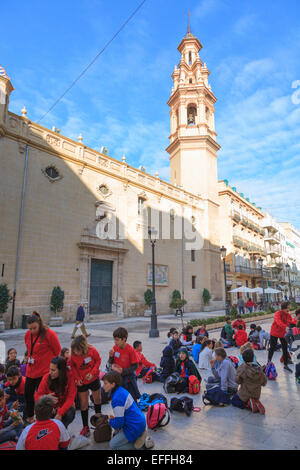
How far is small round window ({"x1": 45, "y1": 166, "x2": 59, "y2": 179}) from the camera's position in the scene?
671 inches

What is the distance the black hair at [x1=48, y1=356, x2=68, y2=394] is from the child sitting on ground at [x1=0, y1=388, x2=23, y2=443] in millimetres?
544

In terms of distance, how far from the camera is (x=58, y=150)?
17.6 meters

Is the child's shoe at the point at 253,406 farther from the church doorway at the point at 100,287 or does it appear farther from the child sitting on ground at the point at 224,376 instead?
the church doorway at the point at 100,287

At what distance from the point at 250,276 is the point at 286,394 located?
34.5 m

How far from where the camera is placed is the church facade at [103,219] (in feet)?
49.6

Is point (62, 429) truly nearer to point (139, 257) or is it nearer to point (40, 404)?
point (40, 404)

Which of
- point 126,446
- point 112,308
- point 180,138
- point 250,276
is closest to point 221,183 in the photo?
point 180,138

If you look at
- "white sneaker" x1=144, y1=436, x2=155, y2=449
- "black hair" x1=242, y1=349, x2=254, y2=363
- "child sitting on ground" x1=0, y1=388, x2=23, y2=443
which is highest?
"black hair" x1=242, y1=349, x2=254, y2=363

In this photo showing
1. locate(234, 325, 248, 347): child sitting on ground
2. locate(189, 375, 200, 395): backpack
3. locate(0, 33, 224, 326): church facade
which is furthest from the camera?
locate(0, 33, 224, 326): church facade

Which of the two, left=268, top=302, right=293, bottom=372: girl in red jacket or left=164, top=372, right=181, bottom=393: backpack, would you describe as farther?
left=268, top=302, right=293, bottom=372: girl in red jacket

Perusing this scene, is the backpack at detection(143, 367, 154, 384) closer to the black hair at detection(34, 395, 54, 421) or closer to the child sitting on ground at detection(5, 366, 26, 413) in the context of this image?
the child sitting on ground at detection(5, 366, 26, 413)

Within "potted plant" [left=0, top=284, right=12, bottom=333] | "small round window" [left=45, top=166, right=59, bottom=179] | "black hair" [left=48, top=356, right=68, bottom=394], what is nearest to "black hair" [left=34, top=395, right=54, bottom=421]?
"black hair" [left=48, top=356, right=68, bottom=394]

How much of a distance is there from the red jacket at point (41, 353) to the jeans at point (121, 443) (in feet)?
4.19

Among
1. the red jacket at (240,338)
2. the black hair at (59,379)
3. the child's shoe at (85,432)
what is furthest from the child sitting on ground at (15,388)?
the red jacket at (240,338)
